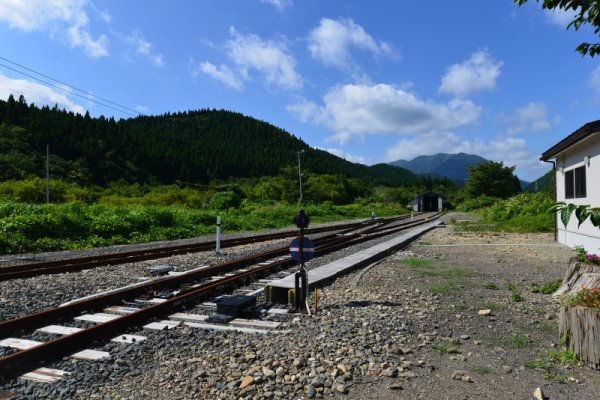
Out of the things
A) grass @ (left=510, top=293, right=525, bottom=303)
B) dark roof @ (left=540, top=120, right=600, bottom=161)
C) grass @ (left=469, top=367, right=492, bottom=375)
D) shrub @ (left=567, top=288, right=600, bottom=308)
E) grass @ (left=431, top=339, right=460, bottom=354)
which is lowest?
grass @ (left=469, top=367, right=492, bottom=375)

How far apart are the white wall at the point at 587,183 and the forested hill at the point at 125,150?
62.5 m

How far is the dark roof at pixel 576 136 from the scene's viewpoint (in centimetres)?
1025

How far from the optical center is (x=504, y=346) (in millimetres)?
4684

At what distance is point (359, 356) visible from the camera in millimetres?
4230

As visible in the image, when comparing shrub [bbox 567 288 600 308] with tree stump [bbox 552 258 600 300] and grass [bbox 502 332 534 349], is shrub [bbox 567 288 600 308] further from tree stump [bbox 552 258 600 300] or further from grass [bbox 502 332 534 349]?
tree stump [bbox 552 258 600 300]

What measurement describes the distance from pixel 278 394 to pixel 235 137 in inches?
6617

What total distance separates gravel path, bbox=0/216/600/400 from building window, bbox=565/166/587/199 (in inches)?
296

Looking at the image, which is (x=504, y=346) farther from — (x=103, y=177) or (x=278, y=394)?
(x=103, y=177)

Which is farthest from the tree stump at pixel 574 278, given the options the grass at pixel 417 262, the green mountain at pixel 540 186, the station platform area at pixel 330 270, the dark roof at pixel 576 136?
the green mountain at pixel 540 186

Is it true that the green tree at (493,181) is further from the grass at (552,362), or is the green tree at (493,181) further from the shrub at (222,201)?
the grass at (552,362)

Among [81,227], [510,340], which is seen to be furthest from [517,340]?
[81,227]

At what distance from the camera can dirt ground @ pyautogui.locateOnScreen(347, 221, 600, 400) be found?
3.58 m

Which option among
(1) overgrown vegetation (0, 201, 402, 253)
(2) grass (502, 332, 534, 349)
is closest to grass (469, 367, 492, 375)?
(2) grass (502, 332, 534, 349)

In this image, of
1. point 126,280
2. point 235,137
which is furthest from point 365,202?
point 235,137
